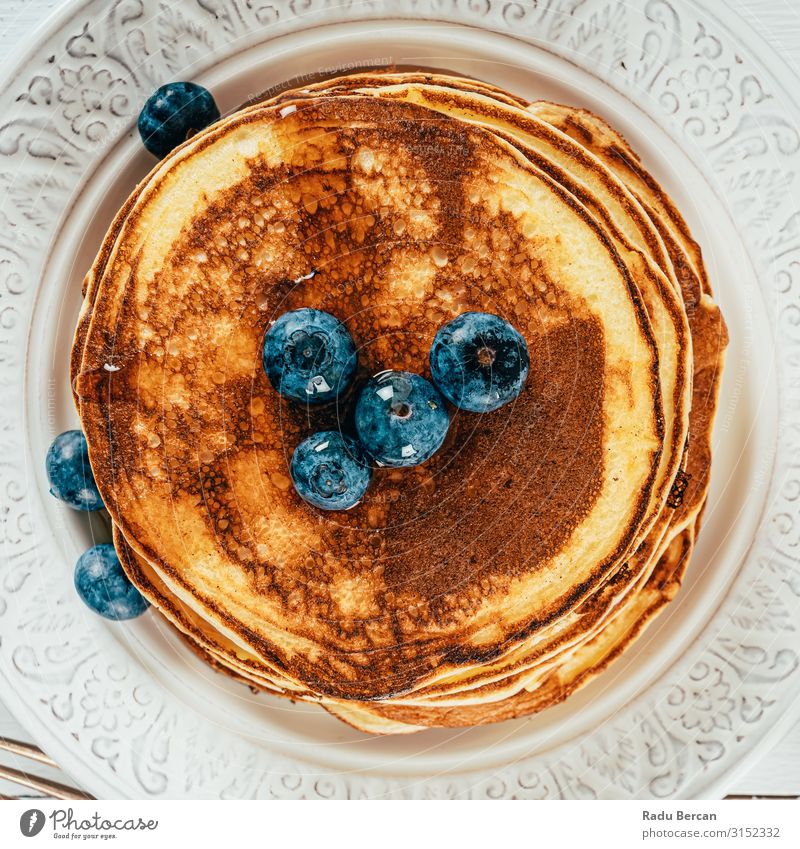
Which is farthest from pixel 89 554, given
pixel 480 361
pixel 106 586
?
pixel 480 361

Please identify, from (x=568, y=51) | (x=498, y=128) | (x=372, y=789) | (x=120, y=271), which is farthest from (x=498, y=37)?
(x=372, y=789)

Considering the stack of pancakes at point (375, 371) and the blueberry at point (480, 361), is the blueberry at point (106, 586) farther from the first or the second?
the blueberry at point (480, 361)

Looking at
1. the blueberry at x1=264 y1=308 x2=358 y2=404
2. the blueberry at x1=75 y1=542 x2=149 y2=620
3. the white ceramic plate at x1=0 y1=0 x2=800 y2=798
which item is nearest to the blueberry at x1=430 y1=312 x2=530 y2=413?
the blueberry at x1=264 y1=308 x2=358 y2=404

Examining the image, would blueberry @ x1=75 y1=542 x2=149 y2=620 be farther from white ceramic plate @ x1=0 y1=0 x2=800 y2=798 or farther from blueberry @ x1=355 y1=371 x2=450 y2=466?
blueberry @ x1=355 y1=371 x2=450 y2=466

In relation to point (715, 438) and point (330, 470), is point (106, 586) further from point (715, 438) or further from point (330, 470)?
point (715, 438)
